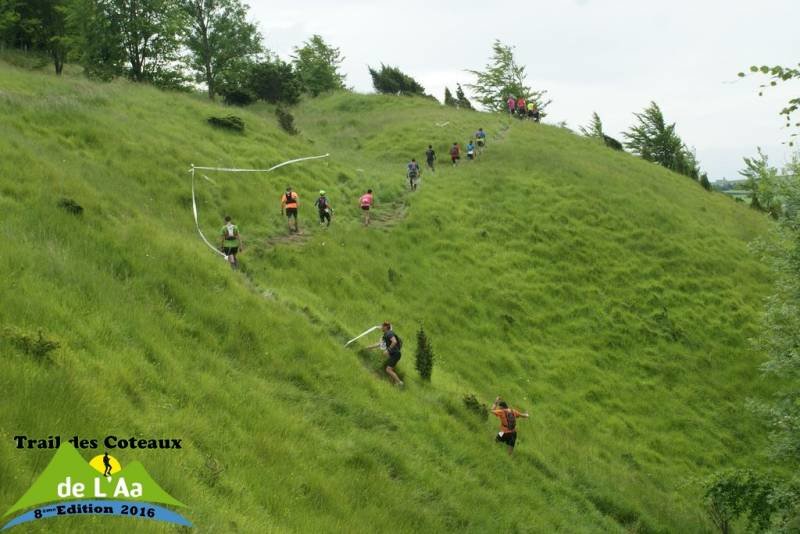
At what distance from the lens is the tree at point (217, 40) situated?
48.2 metres

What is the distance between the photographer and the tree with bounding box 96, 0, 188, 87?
3912cm

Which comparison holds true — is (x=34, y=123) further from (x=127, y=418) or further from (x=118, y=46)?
(x=118, y=46)

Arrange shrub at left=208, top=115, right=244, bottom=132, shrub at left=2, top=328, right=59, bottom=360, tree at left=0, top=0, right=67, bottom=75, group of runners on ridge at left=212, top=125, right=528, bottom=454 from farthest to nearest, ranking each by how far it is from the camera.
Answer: tree at left=0, top=0, right=67, bottom=75 → shrub at left=208, top=115, right=244, bottom=132 → group of runners on ridge at left=212, top=125, right=528, bottom=454 → shrub at left=2, top=328, right=59, bottom=360

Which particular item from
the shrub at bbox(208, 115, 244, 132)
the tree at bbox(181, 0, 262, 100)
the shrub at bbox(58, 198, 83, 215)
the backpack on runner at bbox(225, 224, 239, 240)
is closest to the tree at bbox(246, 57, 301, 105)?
the tree at bbox(181, 0, 262, 100)

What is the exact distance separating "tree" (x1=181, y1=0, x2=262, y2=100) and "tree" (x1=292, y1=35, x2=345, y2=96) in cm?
1451

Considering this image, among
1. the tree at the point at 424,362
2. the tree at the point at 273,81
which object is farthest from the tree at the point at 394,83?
the tree at the point at 424,362

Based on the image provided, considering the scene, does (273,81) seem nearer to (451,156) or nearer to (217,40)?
(217,40)

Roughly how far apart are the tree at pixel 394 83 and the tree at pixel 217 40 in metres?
19.6

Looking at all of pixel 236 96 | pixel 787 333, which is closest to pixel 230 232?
pixel 787 333

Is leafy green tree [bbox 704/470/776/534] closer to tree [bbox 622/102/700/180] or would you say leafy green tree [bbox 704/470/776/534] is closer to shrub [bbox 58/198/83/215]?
shrub [bbox 58/198/83/215]

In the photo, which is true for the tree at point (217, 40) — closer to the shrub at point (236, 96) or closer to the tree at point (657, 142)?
the shrub at point (236, 96)

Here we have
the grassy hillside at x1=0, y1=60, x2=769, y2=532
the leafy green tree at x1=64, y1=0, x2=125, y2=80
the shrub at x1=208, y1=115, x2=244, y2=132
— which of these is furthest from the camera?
the leafy green tree at x1=64, y1=0, x2=125, y2=80

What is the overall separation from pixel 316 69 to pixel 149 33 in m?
32.3

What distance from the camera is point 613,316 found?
28234 millimetres
